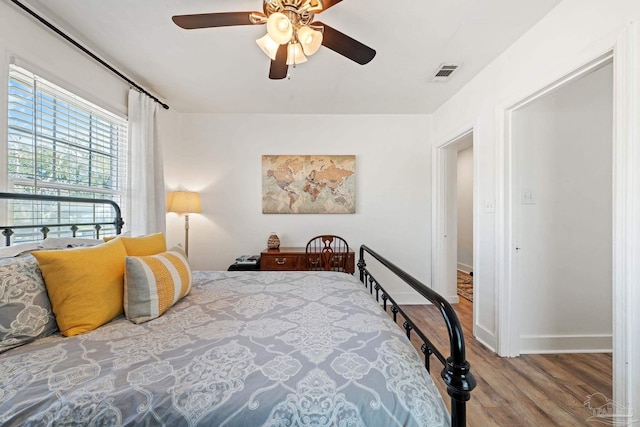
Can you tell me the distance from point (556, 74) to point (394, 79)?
1.24 meters

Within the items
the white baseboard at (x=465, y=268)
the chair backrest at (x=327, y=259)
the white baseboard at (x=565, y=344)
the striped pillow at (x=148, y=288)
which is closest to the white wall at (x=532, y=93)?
the white baseboard at (x=565, y=344)

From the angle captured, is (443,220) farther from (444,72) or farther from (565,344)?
(444,72)

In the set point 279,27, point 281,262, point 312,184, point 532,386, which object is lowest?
point 532,386

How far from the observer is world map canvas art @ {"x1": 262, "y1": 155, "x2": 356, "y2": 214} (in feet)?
10.8

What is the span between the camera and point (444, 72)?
233cm

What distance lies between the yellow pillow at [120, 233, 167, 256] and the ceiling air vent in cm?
267

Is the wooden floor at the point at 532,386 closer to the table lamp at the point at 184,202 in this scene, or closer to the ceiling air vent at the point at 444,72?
the ceiling air vent at the point at 444,72

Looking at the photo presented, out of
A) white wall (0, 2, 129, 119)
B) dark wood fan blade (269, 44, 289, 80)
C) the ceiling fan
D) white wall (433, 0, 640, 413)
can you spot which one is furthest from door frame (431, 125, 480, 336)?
white wall (0, 2, 129, 119)

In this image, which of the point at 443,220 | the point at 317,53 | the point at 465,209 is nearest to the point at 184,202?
the point at 317,53

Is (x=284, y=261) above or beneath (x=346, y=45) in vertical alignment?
beneath

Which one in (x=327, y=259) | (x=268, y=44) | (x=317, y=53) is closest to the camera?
(x=268, y=44)

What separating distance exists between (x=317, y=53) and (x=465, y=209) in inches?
176

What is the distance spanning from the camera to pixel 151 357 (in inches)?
33.1

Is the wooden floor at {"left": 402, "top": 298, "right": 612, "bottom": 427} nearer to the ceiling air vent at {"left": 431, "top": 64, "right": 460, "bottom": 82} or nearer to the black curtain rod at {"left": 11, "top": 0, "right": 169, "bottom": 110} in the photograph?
the ceiling air vent at {"left": 431, "top": 64, "right": 460, "bottom": 82}
